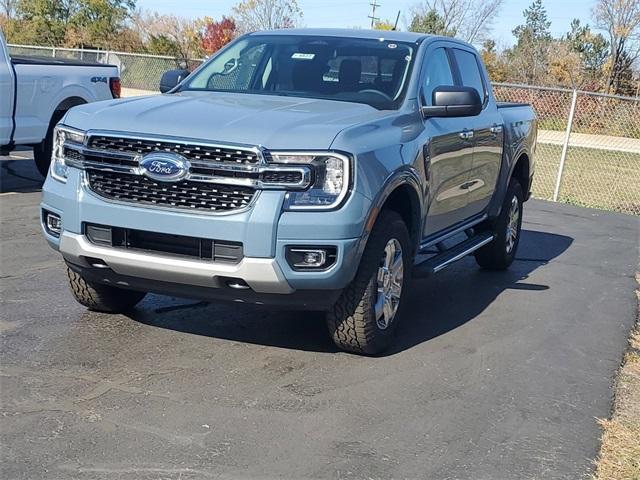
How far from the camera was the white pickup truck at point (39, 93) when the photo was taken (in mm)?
10250

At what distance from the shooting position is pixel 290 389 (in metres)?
4.71

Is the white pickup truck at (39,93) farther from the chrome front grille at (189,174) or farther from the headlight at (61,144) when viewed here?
the chrome front grille at (189,174)

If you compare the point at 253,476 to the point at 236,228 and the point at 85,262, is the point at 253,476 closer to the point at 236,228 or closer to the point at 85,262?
the point at 236,228

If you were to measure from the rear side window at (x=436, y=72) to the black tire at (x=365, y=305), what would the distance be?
133 cm

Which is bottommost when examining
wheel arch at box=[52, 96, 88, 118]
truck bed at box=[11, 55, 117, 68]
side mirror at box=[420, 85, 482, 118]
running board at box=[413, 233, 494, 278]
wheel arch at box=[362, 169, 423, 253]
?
running board at box=[413, 233, 494, 278]

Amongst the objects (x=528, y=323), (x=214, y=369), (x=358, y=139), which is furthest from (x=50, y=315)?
(x=528, y=323)

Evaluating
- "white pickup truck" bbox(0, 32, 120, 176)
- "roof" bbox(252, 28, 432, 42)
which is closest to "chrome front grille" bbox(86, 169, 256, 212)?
"roof" bbox(252, 28, 432, 42)

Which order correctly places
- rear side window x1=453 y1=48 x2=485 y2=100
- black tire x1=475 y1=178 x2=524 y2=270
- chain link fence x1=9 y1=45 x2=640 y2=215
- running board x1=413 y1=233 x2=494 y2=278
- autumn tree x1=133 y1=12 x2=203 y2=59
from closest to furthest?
running board x1=413 y1=233 x2=494 y2=278 < rear side window x1=453 y1=48 x2=485 y2=100 < black tire x1=475 y1=178 x2=524 y2=270 < chain link fence x1=9 y1=45 x2=640 y2=215 < autumn tree x1=133 y1=12 x2=203 y2=59

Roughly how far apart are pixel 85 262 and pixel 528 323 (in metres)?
3.39

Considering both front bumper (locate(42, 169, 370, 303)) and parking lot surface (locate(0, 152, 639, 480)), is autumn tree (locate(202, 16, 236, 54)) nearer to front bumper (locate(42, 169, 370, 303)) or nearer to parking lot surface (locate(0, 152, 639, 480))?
parking lot surface (locate(0, 152, 639, 480))

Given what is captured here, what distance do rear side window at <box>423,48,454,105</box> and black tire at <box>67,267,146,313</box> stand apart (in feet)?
8.18

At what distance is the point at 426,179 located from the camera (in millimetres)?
5832

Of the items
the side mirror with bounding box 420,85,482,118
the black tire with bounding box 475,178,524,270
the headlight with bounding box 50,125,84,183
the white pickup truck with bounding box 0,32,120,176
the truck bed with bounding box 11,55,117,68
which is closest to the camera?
the headlight with bounding box 50,125,84,183

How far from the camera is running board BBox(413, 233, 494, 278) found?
594cm
